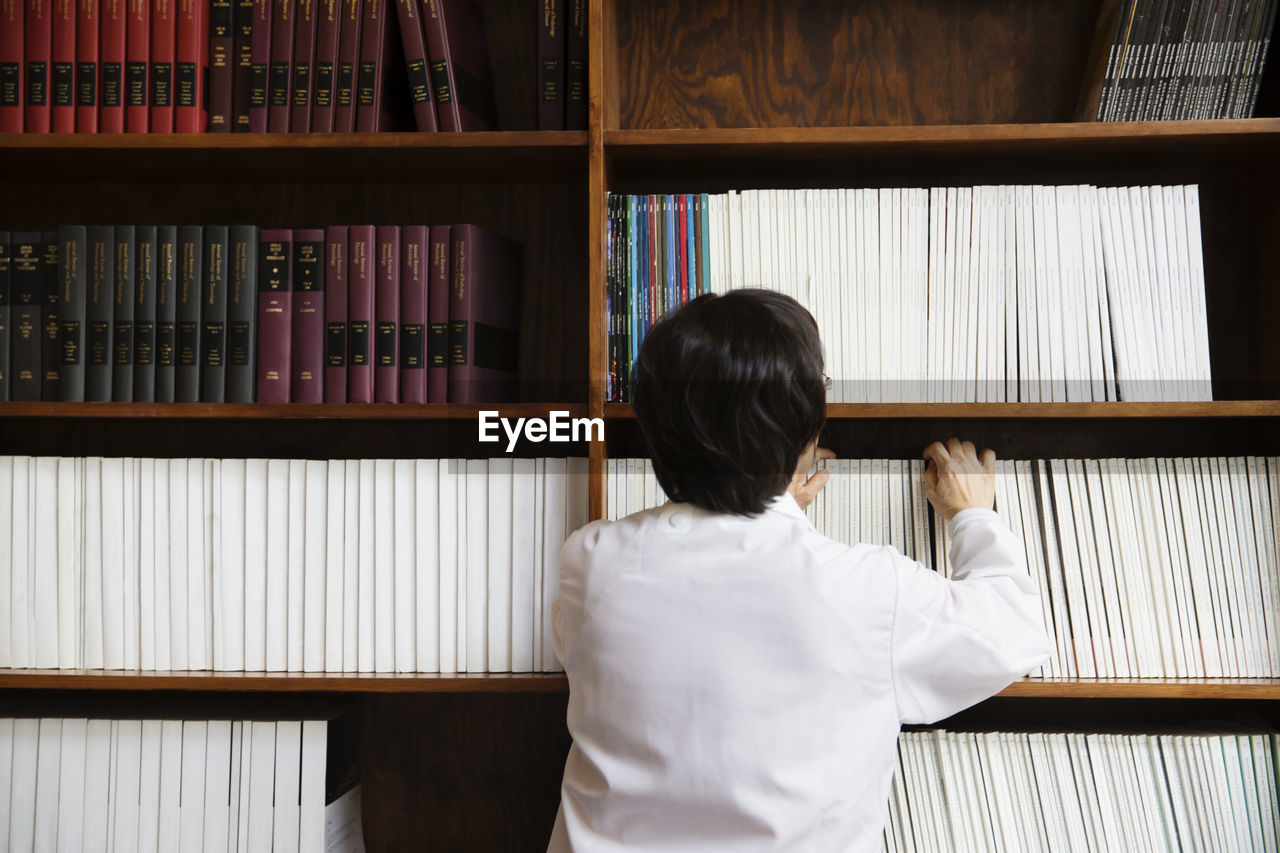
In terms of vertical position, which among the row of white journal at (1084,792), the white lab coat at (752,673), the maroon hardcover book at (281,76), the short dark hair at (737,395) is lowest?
the row of white journal at (1084,792)

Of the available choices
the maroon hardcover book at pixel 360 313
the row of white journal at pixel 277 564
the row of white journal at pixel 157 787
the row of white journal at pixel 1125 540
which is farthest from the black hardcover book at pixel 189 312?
the row of white journal at pixel 1125 540

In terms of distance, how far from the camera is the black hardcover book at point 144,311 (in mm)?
1276

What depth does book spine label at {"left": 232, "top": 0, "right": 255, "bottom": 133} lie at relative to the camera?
1.30 meters

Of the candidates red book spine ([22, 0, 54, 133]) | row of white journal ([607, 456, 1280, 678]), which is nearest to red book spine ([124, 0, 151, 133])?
red book spine ([22, 0, 54, 133])

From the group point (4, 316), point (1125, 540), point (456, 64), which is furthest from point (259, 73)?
point (1125, 540)

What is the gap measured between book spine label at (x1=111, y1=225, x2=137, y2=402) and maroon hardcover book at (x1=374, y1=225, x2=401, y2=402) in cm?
36

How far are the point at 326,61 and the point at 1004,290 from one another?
1.02 meters

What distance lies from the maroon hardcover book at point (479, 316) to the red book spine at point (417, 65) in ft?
0.56

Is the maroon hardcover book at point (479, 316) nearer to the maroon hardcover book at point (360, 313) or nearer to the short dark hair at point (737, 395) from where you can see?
the maroon hardcover book at point (360, 313)

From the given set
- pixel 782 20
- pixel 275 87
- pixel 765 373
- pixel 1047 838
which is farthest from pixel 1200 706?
pixel 275 87

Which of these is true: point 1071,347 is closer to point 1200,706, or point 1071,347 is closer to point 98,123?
point 1200,706

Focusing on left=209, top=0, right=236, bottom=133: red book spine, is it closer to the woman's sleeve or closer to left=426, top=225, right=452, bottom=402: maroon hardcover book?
left=426, top=225, right=452, bottom=402: maroon hardcover book

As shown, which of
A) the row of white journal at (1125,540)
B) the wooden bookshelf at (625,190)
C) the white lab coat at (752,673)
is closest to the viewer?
the white lab coat at (752,673)

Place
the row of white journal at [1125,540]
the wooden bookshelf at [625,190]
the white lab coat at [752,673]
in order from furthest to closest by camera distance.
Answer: the wooden bookshelf at [625,190] < the row of white journal at [1125,540] < the white lab coat at [752,673]
